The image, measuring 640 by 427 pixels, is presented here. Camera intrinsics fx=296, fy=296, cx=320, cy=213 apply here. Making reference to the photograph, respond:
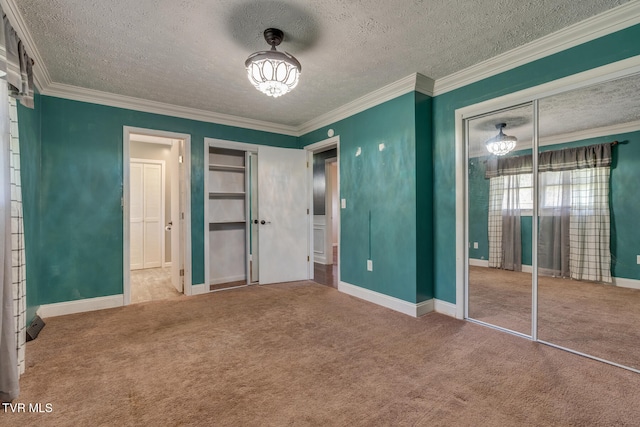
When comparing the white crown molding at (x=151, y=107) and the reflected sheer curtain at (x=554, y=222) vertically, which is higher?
the white crown molding at (x=151, y=107)

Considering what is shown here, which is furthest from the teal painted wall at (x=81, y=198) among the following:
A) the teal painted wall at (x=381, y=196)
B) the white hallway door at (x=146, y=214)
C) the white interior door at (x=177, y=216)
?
the teal painted wall at (x=381, y=196)

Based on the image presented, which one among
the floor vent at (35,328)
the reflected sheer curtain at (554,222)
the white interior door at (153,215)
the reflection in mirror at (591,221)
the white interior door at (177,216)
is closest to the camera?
the reflection in mirror at (591,221)

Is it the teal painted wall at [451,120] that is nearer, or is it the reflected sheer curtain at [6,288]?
the reflected sheer curtain at [6,288]

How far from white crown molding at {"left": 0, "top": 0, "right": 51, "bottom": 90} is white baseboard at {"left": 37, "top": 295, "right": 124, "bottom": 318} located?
230cm

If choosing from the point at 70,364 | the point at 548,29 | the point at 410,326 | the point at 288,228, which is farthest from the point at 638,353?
the point at 70,364

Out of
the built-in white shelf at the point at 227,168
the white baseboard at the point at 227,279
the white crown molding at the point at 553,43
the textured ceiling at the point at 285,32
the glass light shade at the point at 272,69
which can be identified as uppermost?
the textured ceiling at the point at 285,32

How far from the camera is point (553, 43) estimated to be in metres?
2.36

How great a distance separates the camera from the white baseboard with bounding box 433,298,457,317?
3.09 meters

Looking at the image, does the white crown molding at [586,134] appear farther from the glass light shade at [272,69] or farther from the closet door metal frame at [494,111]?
the glass light shade at [272,69]

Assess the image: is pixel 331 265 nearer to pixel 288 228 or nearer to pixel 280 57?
pixel 288 228

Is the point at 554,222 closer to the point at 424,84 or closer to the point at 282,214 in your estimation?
the point at 424,84

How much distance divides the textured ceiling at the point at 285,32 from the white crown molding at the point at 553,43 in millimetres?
68

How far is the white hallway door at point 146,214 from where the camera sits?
18.8 feet

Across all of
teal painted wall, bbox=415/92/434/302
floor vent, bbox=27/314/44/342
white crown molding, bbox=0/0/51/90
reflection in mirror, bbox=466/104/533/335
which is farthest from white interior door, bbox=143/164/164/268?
reflection in mirror, bbox=466/104/533/335
